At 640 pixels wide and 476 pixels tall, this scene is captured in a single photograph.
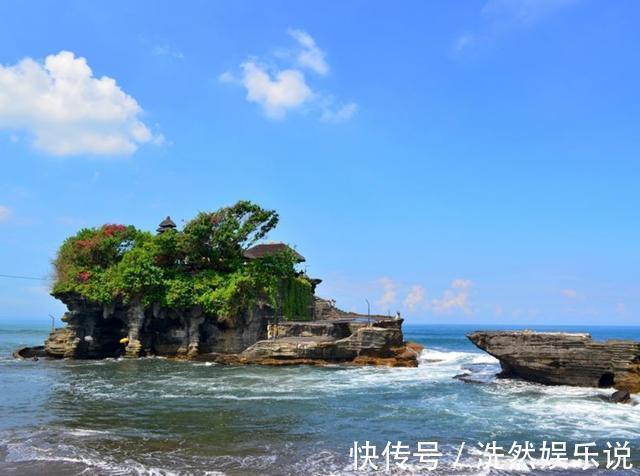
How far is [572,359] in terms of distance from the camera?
2333 cm

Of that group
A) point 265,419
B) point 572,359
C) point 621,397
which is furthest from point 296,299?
point 621,397

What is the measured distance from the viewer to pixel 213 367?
31.3 m

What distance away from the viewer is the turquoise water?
1191cm

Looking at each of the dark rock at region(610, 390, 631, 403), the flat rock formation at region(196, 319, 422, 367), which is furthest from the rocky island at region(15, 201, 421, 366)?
Result: the dark rock at region(610, 390, 631, 403)

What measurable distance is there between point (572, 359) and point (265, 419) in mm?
14699

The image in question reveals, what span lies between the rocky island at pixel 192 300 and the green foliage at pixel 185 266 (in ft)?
0.23

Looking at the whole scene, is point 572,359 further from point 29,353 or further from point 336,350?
point 29,353

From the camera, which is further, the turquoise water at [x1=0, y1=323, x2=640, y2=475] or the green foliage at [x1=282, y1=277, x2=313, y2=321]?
the green foliage at [x1=282, y1=277, x2=313, y2=321]

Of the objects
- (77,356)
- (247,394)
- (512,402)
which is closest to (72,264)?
(77,356)

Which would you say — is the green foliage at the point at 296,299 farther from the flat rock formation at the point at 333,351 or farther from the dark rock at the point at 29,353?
the dark rock at the point at 29,353

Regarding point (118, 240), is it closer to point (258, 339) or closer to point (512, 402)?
point (258, 339)

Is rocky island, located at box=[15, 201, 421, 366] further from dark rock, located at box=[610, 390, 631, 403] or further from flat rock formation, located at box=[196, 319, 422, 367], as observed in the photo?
dark rock, located at box=[610, 390, 631, 403]

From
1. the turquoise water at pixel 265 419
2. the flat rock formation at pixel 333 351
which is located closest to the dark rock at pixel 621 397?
the turquoise water at pixel 265 419

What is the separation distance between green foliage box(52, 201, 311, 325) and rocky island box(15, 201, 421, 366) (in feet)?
0.23
